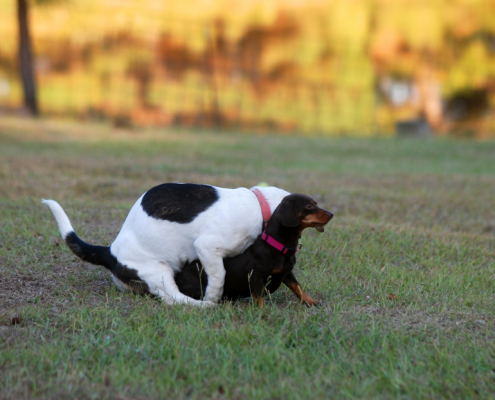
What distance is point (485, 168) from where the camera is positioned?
33.3ft

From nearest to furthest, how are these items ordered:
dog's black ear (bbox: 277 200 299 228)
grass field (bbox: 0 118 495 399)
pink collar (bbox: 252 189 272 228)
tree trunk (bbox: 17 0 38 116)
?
grass field (bbox: 0 118 495 399), dog's black ear (bbox: 277 200 299 228), pink collar (bbox: 252 189 272 228), tree trunk (bbox: 17 0 38 116)

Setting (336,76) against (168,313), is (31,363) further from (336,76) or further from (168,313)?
(336,76)

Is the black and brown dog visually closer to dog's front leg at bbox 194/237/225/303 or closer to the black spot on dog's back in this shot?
dog's front leg at bbox 194/237/225/303

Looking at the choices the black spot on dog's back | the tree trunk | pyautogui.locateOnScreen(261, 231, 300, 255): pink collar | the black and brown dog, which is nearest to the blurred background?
the tree trunk

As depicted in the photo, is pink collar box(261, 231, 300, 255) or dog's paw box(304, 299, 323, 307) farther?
dog's paw box(304, 299, 323, 307)

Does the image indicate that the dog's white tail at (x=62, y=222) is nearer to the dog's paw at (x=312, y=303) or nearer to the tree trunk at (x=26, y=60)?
the dog's paw at (x=312, y=303)

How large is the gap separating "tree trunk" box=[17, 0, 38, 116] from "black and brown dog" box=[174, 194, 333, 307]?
1118 cm

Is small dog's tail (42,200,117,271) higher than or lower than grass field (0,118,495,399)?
higher

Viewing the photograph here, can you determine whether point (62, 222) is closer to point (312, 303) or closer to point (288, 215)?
point (288, 215)

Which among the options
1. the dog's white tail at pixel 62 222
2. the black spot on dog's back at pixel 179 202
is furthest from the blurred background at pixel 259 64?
the black spot on dog's back at pixel 179 202

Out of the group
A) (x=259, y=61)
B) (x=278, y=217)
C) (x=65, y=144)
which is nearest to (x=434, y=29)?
(x=259, y=61)

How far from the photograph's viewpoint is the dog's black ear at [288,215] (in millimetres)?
3262

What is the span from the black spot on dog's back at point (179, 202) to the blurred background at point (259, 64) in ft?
32.5

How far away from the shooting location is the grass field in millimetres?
2555
